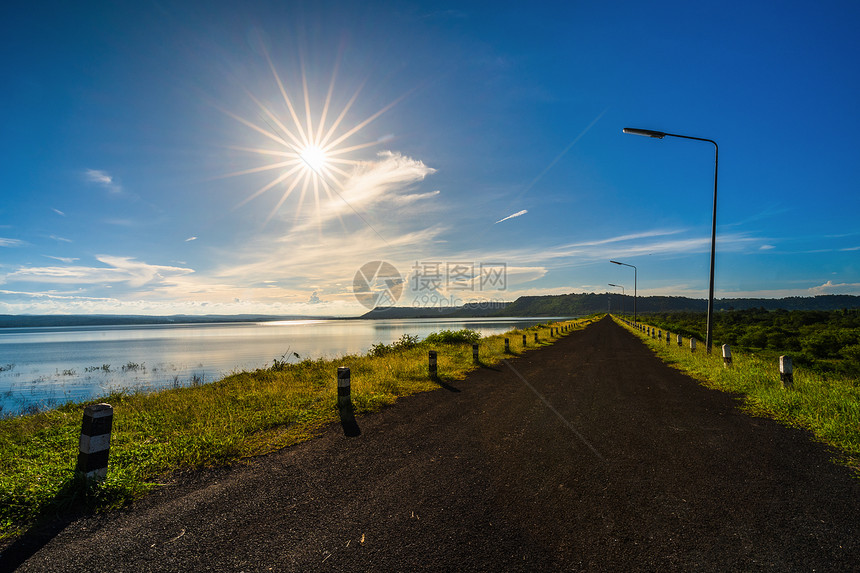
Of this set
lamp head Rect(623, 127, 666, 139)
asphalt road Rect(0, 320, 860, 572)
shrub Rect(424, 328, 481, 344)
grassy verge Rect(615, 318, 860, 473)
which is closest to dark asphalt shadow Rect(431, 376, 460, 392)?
asphalt road Rect(0, 320, 860, 572)

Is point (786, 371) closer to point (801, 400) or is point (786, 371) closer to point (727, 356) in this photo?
point (801, 400)

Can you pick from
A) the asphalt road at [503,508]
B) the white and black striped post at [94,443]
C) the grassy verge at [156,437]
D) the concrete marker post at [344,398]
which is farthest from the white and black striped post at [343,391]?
the white and black striped post at [94,443]

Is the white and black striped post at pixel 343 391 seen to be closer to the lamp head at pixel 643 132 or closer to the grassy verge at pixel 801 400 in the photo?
the grassy verge at pixel 801 400

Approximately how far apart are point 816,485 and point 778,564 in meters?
2.20

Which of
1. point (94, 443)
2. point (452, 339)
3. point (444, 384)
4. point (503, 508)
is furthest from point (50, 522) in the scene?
point (452, 339)

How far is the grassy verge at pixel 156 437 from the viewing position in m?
3.98

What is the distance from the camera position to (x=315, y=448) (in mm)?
5719

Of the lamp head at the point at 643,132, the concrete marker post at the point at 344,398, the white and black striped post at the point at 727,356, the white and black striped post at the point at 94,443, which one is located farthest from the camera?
the lamp head at the point at 643,132

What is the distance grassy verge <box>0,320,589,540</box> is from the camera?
13.1 ft

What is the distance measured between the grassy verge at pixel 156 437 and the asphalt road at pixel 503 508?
1.64 ft

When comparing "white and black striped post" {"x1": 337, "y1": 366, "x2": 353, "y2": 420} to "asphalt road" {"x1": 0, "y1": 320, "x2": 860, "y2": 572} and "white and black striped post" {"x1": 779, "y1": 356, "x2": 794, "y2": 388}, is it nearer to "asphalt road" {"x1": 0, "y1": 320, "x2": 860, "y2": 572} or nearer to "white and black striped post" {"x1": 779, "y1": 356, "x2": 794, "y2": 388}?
"asphalt road" {"x1": 0, "y1": 320, "x2": 860, "y2": 572}

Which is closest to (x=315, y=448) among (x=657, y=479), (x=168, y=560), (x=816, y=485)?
(x=168, y=560)

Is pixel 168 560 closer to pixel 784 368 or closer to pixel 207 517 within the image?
pixel 207 517

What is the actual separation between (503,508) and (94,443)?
15.4 ft
